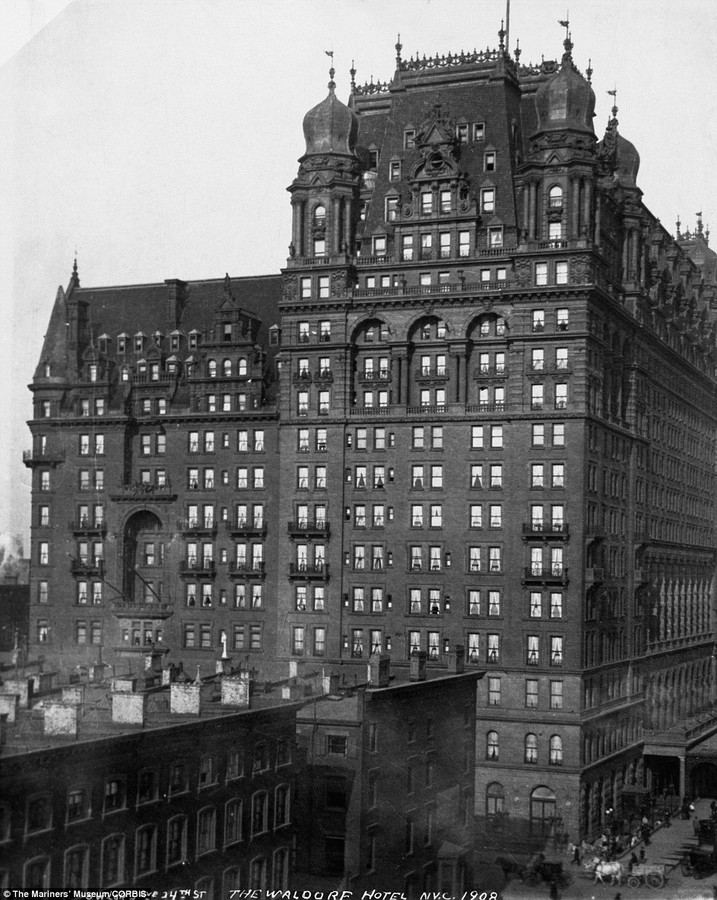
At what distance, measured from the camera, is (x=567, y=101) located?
Result: 118 m

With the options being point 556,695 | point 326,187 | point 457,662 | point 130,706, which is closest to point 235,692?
point 130,706

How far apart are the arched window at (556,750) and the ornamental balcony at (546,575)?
11495 mm

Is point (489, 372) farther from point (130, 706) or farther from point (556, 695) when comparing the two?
point (130, 706)

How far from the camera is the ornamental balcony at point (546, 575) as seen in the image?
11575 cm

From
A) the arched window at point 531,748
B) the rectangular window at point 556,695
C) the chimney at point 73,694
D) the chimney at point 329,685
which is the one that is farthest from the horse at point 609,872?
the chimney at point 73,694

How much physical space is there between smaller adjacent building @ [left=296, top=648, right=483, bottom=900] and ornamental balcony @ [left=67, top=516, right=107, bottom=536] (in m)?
39.4

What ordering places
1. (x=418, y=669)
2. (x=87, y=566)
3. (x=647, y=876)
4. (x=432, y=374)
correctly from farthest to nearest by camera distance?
(x=87, y=566) → (x=432, y=374) → (x=647, y=876) → (x=418, y=669)

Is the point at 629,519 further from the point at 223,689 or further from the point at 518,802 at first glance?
the point at 223,689

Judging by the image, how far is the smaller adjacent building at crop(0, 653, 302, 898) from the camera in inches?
2402

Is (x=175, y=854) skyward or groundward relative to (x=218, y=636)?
groundward

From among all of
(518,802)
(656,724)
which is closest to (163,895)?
(518,802)

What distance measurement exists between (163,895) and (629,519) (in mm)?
71737

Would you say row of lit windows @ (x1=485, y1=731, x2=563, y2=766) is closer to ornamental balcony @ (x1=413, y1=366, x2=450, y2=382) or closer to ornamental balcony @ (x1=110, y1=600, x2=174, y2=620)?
ornamental balcony @ (x1=413, y1=366, x2=450, y2=382)

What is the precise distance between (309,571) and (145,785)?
5442 cm
